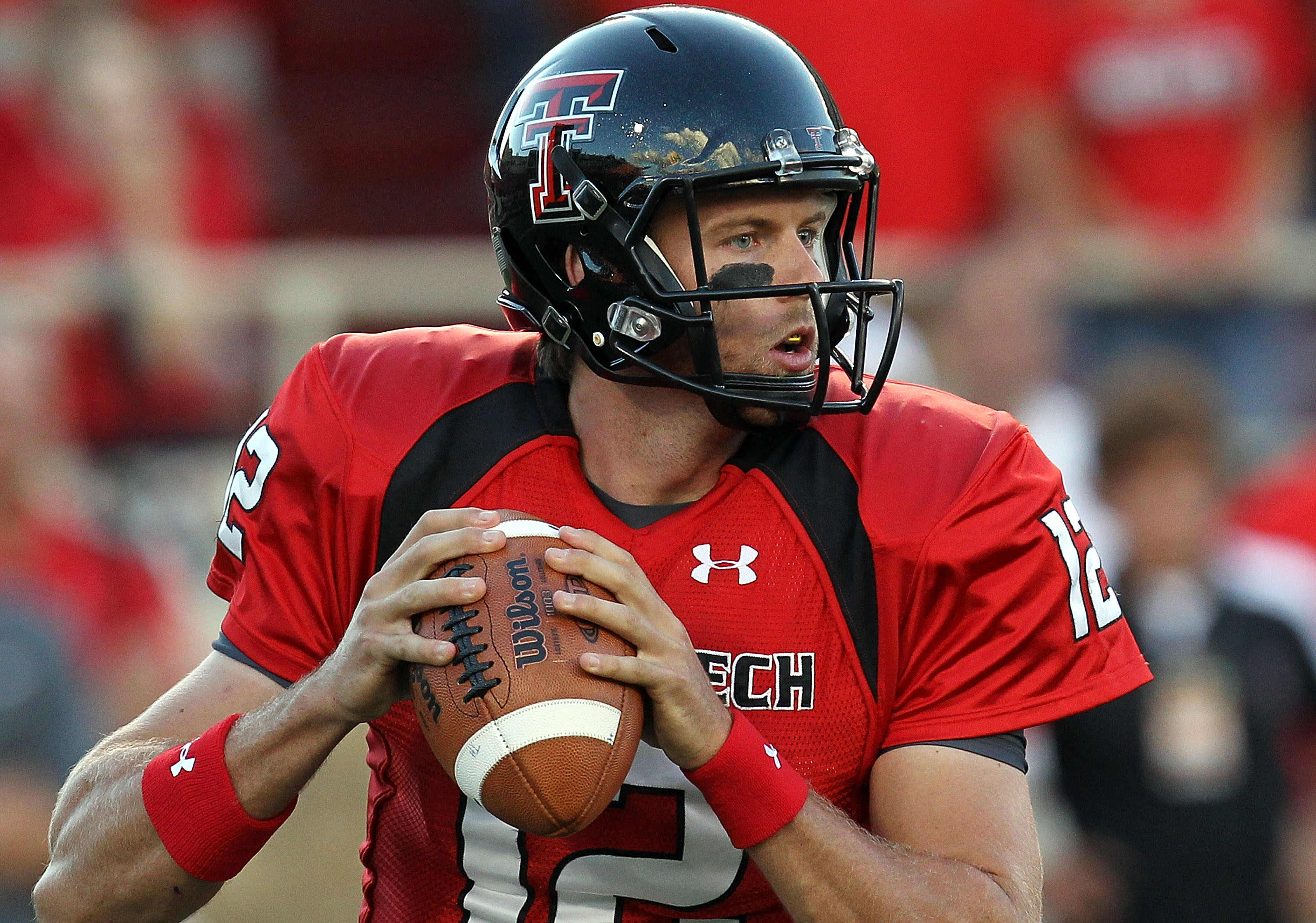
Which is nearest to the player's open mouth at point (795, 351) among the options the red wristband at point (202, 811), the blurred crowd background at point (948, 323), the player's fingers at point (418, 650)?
the player's fingers at point (418, 650)

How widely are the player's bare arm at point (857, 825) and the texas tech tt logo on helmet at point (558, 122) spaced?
650 millimetres

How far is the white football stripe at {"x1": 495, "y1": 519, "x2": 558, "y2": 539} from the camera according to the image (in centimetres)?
249

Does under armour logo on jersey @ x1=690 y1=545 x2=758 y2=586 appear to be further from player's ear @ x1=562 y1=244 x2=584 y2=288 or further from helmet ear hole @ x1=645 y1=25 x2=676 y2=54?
helmet ear hole @ x1=645 y1=25 x2=676 y2=54

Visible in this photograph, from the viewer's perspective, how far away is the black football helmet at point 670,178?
273 cm

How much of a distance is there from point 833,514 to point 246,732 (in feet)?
3.08

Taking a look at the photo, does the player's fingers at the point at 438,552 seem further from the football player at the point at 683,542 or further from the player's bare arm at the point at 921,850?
the player's bare arm at the point at 921,850

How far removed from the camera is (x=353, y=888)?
5.43m

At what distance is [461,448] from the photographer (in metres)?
2.86

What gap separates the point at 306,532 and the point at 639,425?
22.3 inches

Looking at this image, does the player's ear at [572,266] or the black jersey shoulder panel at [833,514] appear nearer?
the black jersey shoulder panel at [833,514]

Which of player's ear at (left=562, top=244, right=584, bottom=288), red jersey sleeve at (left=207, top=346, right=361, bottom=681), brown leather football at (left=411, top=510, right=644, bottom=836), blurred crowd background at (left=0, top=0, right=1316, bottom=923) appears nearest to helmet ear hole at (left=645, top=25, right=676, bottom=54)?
player's ear at (left=562, top=244, right=584, bottom=288)

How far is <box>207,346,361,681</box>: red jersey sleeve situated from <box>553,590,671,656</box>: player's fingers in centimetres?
58

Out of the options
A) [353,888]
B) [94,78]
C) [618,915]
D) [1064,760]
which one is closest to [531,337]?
[618,915]

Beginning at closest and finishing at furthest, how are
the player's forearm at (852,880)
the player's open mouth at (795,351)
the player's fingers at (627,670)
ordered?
the player's fingers at (627,670) → the player's forearm at (852,880) → the player's open mouth at (795,351)
